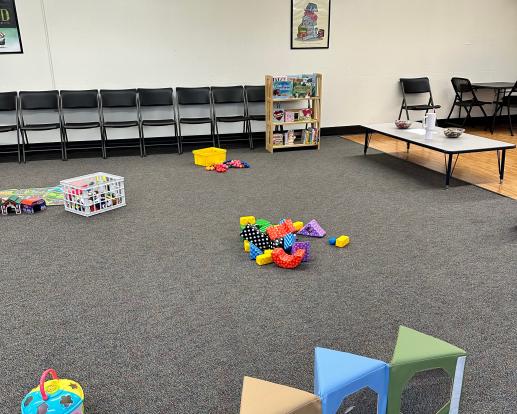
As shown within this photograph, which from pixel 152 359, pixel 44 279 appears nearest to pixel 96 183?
pixel 44 279

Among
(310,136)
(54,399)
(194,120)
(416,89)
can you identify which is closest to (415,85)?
(416,89)

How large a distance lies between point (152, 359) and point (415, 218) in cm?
263

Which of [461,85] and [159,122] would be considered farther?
[461,85]

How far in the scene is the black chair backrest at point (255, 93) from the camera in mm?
6715

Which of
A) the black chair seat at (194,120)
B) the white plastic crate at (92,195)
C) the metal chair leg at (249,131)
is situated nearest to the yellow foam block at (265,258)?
the white plastic crate at (92,195)

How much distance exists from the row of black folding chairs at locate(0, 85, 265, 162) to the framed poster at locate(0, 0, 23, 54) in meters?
0.59

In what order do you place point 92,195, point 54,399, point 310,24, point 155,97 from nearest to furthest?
point 54,399 → point 92,195 → point 155,97 → point 310,24

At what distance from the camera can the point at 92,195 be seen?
400 centimetres

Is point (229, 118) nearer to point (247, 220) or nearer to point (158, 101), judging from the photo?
point (158, 101)

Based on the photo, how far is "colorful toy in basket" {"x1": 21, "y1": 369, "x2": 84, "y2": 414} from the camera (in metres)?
1.67

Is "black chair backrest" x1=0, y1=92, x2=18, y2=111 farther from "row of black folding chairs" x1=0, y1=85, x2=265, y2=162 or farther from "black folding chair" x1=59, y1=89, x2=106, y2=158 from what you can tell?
"black folding chair" x1=59, y1=89, x2=106, y2=158

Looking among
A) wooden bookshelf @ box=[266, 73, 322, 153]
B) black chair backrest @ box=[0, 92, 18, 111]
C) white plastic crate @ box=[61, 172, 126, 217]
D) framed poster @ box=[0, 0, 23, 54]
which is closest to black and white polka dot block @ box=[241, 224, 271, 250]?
white plastic crate @ box=[61, 172, 126, 217]

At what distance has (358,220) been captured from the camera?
3.90m

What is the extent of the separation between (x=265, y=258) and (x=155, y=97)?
13.4 feet
